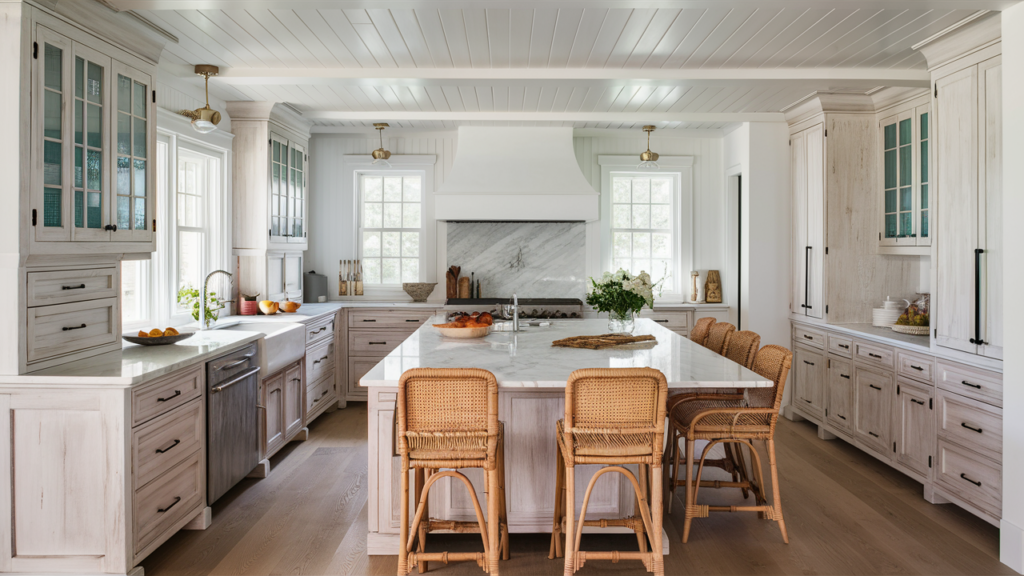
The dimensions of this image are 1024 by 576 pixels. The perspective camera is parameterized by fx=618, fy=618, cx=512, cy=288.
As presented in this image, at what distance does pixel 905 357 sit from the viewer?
3.80m

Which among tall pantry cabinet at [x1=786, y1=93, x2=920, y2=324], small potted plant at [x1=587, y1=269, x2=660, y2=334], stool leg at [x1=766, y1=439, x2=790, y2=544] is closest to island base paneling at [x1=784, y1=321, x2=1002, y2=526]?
tall pantry cabinet at [x1=786, y1=93, x2=920, y2=324]

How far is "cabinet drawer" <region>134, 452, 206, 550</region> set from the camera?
2.64m

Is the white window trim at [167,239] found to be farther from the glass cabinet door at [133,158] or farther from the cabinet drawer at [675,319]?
the cabinet drawer at [675,319]

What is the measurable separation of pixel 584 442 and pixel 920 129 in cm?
371

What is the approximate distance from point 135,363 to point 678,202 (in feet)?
17.5

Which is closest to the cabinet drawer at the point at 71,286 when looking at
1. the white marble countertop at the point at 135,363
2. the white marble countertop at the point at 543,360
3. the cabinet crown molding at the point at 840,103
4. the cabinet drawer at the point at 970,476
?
the white marble countertop at the point at 135,363

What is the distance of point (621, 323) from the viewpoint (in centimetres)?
381

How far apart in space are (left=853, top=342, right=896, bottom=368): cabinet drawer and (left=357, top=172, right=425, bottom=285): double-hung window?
13.5 feet

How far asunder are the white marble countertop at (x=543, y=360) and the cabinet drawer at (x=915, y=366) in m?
1.39

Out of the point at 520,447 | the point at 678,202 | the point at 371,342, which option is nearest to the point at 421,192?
the point at 371,342

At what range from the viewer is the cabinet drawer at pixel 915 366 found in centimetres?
357

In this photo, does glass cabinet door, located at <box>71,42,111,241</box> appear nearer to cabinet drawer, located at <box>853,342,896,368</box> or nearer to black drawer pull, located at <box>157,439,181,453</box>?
black drawer pull, located at <box>157,439,181,453</box>

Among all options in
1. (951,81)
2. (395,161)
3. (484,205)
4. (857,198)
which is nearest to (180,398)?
(484,205)

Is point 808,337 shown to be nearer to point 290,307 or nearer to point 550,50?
point 550,50
